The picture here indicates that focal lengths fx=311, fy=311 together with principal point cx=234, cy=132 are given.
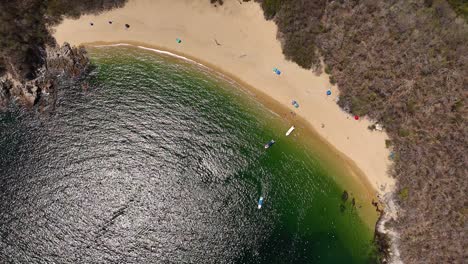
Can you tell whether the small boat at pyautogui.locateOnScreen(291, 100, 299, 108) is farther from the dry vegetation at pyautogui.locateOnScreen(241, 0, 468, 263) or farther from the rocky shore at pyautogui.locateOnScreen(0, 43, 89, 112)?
the rocky shore at pyautogui.locateOnScreen(0, 43, 89, 112)

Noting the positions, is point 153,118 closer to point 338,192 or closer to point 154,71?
point 154,71

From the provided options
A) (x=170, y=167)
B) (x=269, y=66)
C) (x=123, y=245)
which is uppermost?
(x=269, y=66)

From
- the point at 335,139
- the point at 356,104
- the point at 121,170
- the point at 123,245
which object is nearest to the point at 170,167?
the point at 121,170

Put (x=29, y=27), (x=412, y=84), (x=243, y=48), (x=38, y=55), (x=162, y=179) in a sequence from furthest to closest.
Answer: (x=38, y=55), (x=243, y=48), (x=29, y=27), (x=162, y=179), (x=412, y=84)

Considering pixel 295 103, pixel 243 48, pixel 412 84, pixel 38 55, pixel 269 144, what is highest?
pixel 412 84

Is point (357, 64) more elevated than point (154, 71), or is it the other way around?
point (357, 64)

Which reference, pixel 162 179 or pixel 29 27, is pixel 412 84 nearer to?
pixel 162 179

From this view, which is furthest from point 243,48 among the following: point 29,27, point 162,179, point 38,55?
point 29,27
